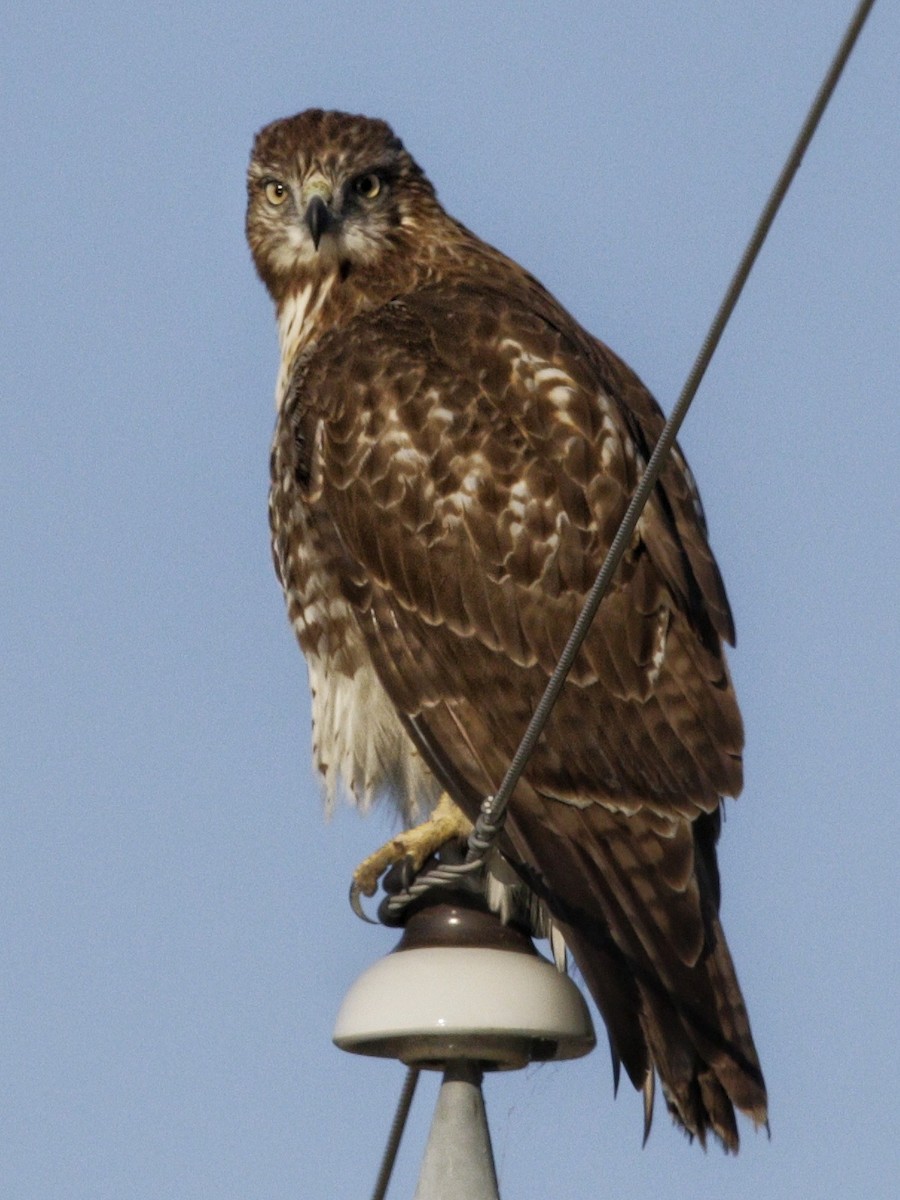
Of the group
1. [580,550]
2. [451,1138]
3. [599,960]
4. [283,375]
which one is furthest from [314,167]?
[451,1138]

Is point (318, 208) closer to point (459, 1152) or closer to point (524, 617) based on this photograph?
point (524, 617)

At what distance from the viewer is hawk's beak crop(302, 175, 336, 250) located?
7219mm

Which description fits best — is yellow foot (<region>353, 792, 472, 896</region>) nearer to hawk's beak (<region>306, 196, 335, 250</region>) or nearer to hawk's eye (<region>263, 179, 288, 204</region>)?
hawk's beak (<region>306, 196, 335, 250</region>)

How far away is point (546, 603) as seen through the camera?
6137 mm

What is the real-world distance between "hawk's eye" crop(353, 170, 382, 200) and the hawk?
64cm

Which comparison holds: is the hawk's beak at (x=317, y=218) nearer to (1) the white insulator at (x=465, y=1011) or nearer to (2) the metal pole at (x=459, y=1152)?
(1) the white insulator at (x=465, y=1011)

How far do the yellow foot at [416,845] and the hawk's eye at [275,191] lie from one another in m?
2.38

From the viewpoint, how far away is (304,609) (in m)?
6.41

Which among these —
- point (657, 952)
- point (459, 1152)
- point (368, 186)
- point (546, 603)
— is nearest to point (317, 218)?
point (368, 186)

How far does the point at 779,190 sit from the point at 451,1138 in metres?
1.92

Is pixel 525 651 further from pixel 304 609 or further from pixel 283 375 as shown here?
pixel 283 375

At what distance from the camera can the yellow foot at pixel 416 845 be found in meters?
5.94

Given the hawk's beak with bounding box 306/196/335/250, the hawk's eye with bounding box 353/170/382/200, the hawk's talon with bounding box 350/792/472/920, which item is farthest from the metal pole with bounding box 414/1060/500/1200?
the hawk's eye with bounding box 353/170/382/200

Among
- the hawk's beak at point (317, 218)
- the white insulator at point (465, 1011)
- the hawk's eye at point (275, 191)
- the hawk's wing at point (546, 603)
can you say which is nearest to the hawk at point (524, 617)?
the hawk's wing at point (546, 603)
